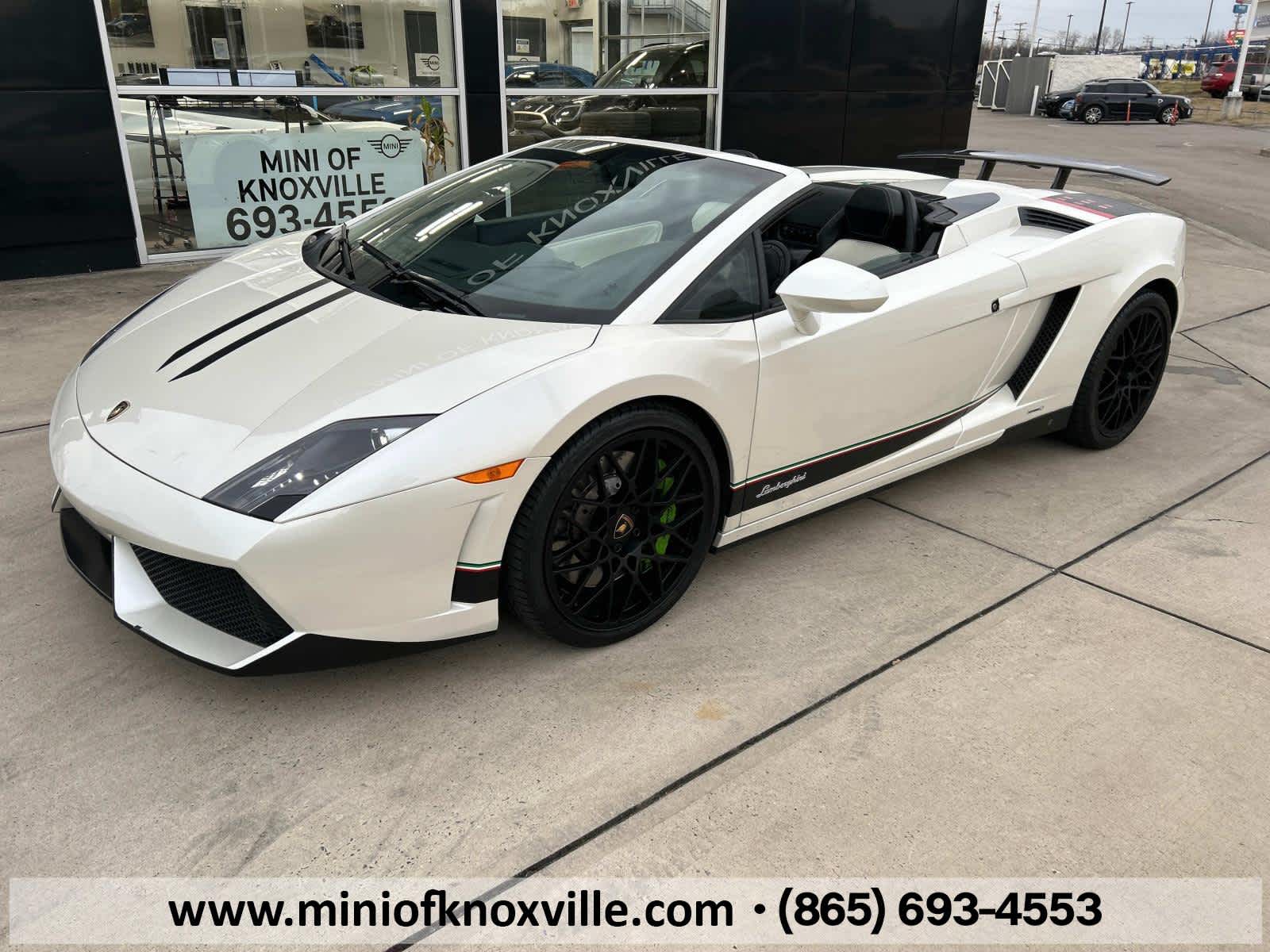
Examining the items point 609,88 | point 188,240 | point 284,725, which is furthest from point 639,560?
point 609,88

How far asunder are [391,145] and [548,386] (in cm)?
626

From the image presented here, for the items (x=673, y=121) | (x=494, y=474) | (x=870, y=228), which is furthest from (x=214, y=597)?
(x=673, y=121)

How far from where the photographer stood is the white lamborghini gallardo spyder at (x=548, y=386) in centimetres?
229

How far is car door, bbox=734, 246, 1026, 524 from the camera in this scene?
2.95 m

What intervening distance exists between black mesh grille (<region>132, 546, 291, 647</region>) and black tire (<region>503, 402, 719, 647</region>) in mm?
574

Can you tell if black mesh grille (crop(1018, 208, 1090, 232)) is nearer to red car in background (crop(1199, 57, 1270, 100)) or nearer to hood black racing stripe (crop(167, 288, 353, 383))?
hood black racing stripe (crop(167, 288, 353, 383))

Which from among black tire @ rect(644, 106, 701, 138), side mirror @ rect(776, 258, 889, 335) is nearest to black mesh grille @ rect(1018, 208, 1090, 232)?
side mirror @ rect(776, 258, 889, 335)

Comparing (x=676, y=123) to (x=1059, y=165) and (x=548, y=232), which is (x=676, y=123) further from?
(x=548, y=232)

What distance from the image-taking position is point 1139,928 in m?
2.00

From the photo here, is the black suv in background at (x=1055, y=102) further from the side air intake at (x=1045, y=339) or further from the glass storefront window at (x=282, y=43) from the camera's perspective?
the side air intake at (x=1045, y=339)

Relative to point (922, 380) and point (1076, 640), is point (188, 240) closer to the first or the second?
point (922, 380)

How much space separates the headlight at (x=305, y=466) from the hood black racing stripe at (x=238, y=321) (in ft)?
2.33

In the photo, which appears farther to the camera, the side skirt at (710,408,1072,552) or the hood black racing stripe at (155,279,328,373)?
the side skirt at (710,408,1072,552)

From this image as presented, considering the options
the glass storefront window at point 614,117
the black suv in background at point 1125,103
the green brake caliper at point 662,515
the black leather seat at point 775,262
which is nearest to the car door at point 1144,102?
the black suv in background at point 1125,103
